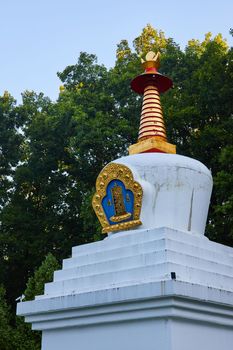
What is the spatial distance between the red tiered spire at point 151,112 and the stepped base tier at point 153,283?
509 mm

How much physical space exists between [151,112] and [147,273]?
3673mm

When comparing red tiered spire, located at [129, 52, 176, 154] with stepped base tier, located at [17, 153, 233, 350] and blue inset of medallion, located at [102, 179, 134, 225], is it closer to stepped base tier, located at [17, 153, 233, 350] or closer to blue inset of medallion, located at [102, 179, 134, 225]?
stepped base tier, located at [17, 153, 233, 350]

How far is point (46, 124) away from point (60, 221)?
4.47m

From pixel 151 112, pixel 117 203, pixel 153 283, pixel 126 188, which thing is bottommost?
pixel 153 283

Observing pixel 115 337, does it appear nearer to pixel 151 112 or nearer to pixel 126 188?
pixel 126 188

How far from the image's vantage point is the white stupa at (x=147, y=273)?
7355 millimetres

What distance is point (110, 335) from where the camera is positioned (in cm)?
788

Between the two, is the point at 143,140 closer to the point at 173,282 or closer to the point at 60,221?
the point at 173,282

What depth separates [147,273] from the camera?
25.3 ft

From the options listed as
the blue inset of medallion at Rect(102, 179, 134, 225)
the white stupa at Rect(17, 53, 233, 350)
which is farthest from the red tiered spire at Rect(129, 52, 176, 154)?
the blue inset of medallion at Rect(102, 179, 134, 225)

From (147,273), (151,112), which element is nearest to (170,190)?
(147,273)

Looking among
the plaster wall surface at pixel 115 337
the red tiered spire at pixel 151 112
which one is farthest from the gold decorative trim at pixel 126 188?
the plaster wall surface at pixel 115 337

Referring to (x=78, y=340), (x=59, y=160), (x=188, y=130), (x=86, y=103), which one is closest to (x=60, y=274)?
(x=78, y=340)

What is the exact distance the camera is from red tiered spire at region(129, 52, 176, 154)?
968 cm
